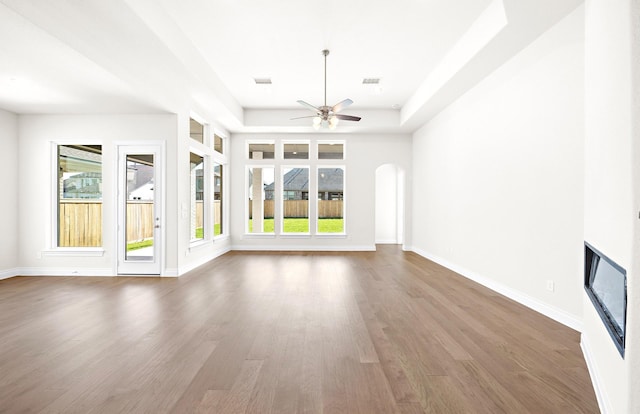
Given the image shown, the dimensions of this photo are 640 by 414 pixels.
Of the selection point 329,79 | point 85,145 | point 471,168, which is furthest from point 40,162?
point 471,168

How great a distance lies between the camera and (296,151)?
873 centimetres

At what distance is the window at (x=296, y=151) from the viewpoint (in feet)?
28.6

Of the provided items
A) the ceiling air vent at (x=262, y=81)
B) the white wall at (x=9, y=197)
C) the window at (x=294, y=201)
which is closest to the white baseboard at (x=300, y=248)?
the window at (x=294, y=201)

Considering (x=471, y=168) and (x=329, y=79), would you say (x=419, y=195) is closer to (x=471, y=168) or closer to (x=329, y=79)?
(x=471, y=168)

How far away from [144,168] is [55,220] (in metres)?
1.85

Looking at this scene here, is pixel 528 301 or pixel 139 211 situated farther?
pixel 139 211

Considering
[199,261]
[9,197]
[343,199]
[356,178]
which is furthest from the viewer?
[343,199]

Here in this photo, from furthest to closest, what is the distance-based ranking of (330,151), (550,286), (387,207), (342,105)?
1. (387,207)
2. (330,151)
3. (342,105)
4. (550,286)

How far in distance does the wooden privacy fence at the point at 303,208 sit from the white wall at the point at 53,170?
345 centimetres

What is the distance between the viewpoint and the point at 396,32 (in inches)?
171

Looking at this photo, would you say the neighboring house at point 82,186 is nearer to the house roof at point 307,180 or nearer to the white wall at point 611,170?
the house roof at point 307,180

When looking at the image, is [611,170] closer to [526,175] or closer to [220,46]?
[526,175]

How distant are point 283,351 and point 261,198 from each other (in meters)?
6.45

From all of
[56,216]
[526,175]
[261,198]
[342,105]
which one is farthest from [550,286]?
[56,216]
